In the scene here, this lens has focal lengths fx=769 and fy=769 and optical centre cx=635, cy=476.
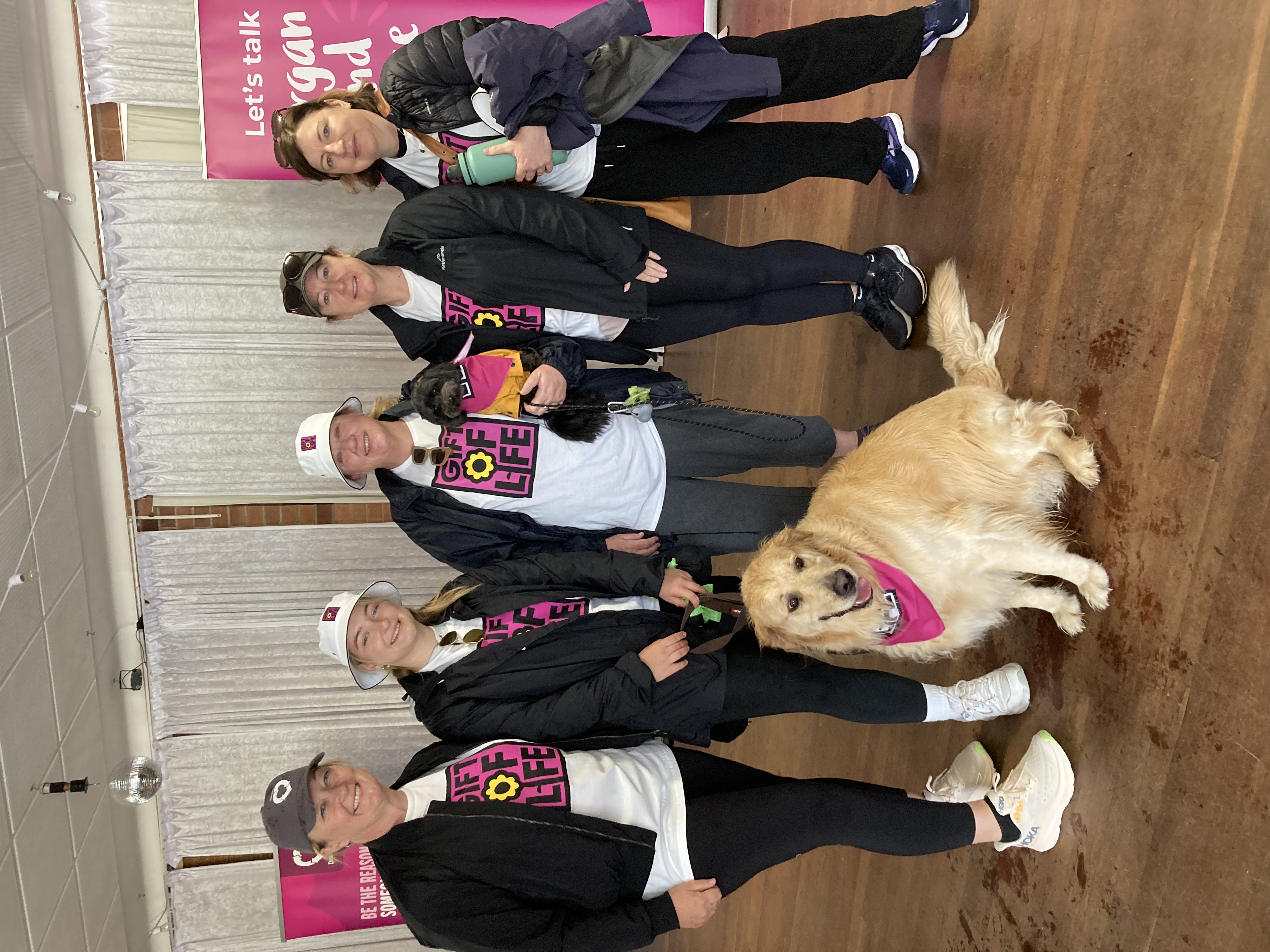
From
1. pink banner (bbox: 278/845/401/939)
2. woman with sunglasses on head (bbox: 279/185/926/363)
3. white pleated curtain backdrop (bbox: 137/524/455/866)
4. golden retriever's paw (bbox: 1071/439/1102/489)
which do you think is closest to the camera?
golden retriever's paw (bbox: 1071/439/1102/489)

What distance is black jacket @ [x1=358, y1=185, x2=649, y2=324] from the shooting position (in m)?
1.87

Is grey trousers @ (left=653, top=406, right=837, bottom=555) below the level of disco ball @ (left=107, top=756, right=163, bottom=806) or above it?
above

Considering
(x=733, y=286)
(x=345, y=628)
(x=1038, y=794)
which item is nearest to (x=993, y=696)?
(x=1038, y=794)

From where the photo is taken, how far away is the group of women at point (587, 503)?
1715mm

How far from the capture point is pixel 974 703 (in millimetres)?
2025

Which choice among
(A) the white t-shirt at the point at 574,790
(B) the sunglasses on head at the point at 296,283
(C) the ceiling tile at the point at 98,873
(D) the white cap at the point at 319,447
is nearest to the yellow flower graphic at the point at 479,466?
(D) the white cap at the point at 319,447

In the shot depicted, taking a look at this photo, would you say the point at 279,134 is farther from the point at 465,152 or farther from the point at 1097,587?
the point at 1097,587

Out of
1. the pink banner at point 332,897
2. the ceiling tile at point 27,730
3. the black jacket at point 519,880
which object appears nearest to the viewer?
the black jacket at point 519,880

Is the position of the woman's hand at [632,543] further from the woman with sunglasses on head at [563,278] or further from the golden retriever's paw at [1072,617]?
the golden retriever's paw at [1072,617]

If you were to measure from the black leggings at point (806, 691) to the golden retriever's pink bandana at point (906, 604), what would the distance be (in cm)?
25

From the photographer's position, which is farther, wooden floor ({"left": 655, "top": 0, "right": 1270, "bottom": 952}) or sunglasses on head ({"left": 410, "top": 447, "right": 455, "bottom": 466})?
sunglasses on head ({"left": 410, "top": 447, "right": 455, "bottom": 466})

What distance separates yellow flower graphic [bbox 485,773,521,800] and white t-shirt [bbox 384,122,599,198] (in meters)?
1.42

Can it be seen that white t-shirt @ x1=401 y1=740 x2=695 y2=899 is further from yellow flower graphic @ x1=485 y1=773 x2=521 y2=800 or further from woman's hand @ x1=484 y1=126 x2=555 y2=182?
woman's hand @ x1=484 y1=126 x2=555 y2=182

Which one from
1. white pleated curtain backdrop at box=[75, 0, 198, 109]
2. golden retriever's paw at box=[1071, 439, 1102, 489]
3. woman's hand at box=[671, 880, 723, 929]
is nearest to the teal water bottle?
golden retriever's paw at box=[1071, 439, 1102, 489]
